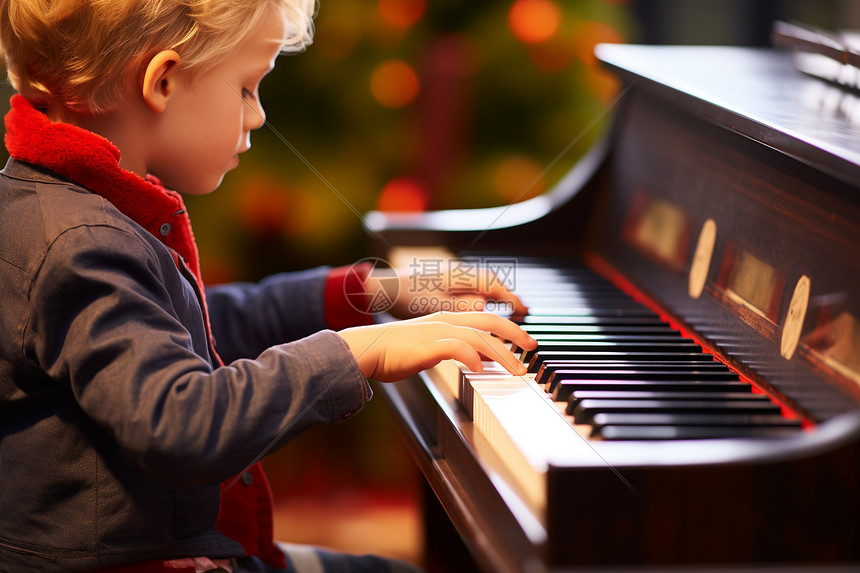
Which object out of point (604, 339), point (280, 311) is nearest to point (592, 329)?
point (604, 339)

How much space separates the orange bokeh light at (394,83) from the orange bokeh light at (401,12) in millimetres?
86

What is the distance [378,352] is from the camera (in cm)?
88

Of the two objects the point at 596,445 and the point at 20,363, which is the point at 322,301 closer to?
the point at 20,363

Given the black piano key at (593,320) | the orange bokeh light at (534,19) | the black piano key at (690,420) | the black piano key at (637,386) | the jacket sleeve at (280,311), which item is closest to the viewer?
the black piano key at (690,420)

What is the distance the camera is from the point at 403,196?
7.04ft

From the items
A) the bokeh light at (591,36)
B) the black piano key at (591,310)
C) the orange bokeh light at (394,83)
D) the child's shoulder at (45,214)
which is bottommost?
the black piano key at (591,310)

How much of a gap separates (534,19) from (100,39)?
1303 millimetres

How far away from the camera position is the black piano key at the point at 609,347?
0.98 meters

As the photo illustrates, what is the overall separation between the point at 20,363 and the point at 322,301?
0.50 m

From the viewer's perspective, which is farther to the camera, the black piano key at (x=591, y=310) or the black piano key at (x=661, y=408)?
the black piano key at (x=591, y=310)

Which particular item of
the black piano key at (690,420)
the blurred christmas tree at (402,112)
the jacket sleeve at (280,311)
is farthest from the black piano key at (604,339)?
the blurred christmas tree at (402,112)

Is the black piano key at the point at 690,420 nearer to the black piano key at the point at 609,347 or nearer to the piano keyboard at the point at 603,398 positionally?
the piano keyboard at the point at 603,398

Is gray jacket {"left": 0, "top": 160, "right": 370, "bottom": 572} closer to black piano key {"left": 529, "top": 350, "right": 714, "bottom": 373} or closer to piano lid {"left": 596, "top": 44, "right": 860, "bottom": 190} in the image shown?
black piano key {"left": 529, "top": 350, "right": 714, "bottom": 373}

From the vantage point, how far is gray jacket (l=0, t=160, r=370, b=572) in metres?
0.76
